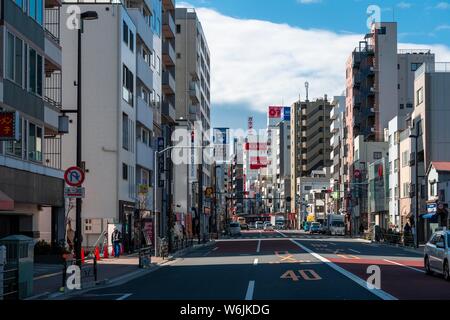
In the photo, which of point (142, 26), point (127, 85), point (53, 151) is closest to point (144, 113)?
point (142, 26)

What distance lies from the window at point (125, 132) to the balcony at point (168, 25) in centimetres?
2447

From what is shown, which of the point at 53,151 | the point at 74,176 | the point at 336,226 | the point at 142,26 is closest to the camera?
the point at 74,176

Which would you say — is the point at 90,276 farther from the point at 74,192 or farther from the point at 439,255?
the point at 439,255

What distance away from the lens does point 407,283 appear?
23250mm

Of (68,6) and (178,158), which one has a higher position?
(68,6)

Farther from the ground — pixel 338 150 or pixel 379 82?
pixel 379 82

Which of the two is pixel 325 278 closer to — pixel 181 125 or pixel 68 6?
pixel 68 6

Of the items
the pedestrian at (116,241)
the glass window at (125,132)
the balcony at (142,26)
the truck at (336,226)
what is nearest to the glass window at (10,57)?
the pedestrian at (116,241)

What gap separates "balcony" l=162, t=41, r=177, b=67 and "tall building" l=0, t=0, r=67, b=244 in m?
33.4

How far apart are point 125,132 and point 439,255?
100 ft

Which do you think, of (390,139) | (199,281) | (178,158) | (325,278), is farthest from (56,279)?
(390,139)

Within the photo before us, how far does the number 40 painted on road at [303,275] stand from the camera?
24.8 m

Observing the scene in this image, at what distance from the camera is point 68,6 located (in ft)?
160
